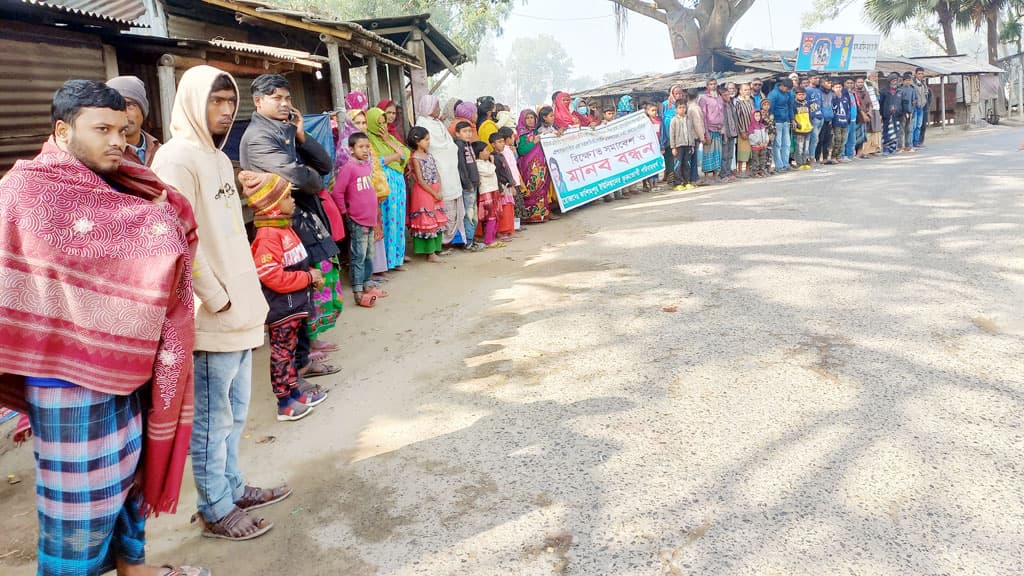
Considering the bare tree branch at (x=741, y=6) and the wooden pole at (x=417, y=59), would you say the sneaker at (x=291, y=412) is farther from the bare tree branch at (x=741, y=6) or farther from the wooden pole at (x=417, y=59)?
the bare tree branch at (x=741, y=6)

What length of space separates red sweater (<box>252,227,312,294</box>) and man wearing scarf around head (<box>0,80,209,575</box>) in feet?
4.27

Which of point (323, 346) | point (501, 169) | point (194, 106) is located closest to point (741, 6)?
point (501, 169)

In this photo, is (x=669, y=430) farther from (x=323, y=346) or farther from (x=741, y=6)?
(x=741, y=6)

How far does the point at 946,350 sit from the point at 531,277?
3431 millimetres

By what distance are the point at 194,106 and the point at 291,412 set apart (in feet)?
6.03

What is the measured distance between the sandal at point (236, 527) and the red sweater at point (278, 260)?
3.76 feet

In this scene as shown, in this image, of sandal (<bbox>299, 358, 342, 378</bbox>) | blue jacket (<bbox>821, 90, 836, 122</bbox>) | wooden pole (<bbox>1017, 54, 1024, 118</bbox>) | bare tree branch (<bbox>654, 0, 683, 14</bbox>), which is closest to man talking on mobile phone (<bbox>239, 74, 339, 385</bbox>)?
sandal (<bbox>299, 358, 342, 378</bbox>)

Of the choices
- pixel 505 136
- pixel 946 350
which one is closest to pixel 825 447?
pixel 946 350

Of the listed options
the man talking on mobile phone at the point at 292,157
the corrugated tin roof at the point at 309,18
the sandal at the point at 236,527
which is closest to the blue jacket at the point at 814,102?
the corrugated tin roof at the point at 309,18

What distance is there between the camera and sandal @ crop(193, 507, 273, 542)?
2.67 metres

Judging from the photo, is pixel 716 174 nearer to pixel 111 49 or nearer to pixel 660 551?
pixel 111 49

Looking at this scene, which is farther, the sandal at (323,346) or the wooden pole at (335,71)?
the wooden pole at (335,71)

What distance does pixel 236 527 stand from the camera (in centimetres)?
268

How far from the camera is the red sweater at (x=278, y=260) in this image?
3457mm
